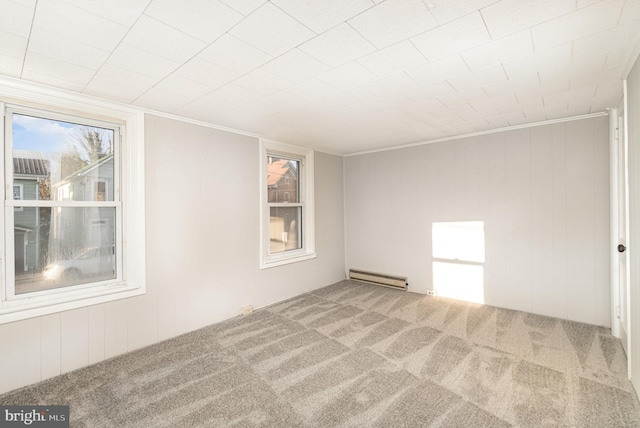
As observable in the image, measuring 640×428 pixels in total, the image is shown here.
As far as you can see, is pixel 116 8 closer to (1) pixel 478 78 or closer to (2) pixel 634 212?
(1) pixel 478 78

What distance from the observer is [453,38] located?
5.39 feet

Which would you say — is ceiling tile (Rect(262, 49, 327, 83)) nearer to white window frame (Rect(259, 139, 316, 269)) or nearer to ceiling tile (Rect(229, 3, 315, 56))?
ceiling tile (Rect(229, 3, 315, 56))

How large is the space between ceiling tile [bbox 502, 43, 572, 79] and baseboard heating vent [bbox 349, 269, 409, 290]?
3.19 metres

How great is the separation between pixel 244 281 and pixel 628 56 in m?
3.93

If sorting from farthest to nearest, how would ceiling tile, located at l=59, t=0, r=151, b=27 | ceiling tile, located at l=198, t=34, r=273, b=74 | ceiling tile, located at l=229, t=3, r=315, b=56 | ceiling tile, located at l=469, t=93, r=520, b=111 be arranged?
ceiling tile, located at l=469, t=93, r=520, b=111
ceiling tile, located at l=198, t=34, r=273, b=74
ceiling tile, located at l=229, t=3, r=315, b=56
ceiling tile, located at l=59, t=0, r=151, b=27

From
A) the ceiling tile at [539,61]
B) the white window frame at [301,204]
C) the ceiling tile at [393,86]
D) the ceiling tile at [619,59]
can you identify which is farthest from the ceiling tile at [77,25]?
the ceiling tile at [619,59]

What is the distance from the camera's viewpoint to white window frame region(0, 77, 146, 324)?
2.12 m

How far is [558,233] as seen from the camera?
329 centimetres

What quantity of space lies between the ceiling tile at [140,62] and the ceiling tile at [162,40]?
0.18 feet

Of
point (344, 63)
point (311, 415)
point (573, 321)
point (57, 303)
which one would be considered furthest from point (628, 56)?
point (57, 303)

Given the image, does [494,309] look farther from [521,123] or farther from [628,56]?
[628,56]

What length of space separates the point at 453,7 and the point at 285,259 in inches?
134

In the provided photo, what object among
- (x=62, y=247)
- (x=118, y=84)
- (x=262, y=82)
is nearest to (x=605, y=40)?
(x=262, y=82)

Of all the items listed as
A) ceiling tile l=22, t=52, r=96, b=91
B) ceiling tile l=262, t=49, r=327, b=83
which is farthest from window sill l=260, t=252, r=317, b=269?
ceiling tile l=22, t=52, r=96, b=91
